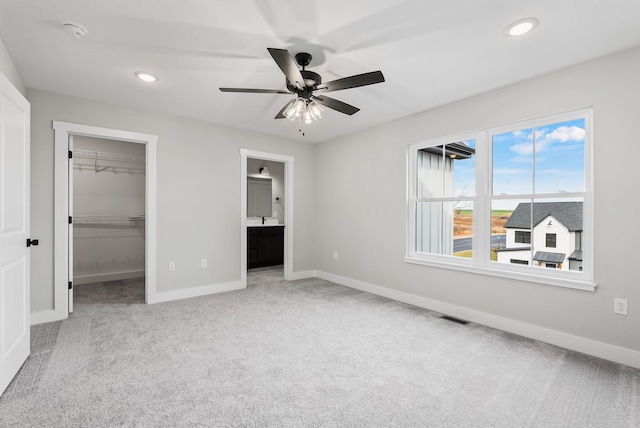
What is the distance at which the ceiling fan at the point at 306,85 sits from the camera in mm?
2056

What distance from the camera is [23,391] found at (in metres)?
1.95

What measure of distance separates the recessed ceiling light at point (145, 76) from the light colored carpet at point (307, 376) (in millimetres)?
2470

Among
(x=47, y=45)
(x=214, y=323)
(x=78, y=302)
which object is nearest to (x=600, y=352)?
(x=214, y=323)

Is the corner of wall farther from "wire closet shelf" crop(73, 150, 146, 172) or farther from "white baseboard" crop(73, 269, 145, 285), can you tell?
"white baseboard" crop(73, 269, 145, 285)

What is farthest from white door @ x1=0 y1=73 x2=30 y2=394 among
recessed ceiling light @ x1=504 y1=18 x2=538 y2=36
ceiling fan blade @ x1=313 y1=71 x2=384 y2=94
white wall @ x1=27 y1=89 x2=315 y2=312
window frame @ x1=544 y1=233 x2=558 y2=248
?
window frame @ x1=544 y1=233 x2=558 y2=248

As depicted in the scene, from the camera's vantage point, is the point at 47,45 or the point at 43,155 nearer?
the point at 47,45

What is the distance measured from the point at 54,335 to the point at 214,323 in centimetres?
144

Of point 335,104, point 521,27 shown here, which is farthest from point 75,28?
point 521,27

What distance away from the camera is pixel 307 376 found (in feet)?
7.07

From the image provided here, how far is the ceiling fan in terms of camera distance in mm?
2056

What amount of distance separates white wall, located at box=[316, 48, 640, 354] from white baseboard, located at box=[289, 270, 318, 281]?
757mm

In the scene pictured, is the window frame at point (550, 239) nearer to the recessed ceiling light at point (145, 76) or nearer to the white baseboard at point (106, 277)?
the recessed ceiling light at point (145, 76)

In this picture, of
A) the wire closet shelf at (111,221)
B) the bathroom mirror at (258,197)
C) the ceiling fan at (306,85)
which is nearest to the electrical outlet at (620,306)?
the ceiling fan at (306,85)

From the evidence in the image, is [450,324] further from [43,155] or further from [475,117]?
[43,155]
